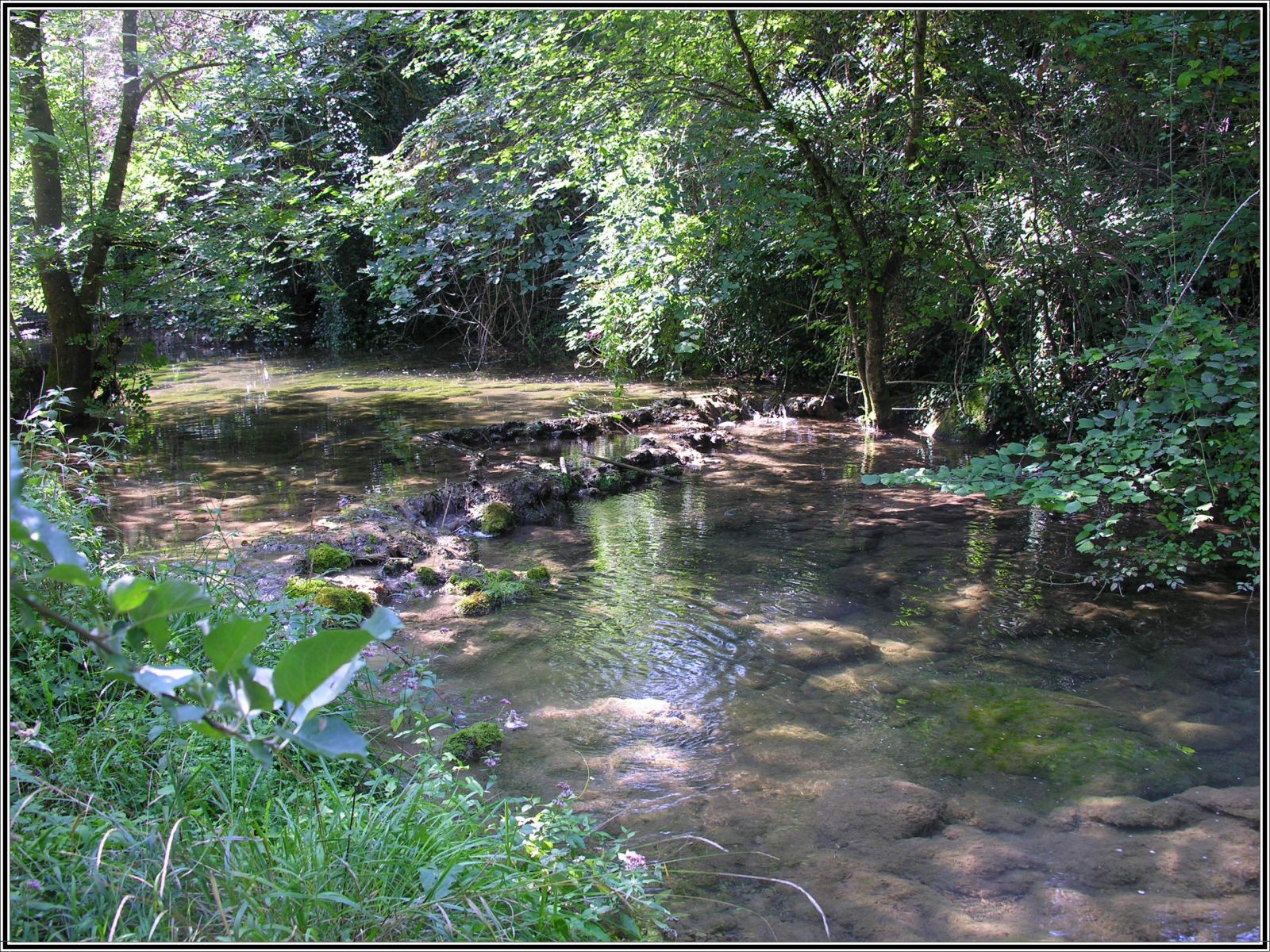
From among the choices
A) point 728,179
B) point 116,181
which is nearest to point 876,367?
point 728,179

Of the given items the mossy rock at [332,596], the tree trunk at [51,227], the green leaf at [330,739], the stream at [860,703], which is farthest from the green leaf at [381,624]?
the tree trunk at [51,227]

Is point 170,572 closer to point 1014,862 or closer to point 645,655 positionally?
point 645,655

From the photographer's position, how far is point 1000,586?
17.3 feet

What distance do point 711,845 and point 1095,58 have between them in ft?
16.6

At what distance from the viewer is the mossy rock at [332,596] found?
4.38 meters

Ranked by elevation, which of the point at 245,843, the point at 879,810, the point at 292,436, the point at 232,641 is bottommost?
the point at 879,810

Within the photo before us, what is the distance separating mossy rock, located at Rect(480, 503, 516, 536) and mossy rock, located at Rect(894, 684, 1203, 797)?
139 inches

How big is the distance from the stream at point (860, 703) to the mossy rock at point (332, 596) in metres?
0.31

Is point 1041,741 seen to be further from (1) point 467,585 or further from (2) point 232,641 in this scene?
(2) point 232,641

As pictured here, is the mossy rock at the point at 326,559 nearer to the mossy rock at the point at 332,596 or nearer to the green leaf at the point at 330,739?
the mossy rock at the point at 332,596

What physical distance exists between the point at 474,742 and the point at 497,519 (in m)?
3.32

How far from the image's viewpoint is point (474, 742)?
3430mm

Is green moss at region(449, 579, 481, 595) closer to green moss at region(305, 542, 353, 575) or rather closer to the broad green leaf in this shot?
green moss at region(305, 542, 353, 575)

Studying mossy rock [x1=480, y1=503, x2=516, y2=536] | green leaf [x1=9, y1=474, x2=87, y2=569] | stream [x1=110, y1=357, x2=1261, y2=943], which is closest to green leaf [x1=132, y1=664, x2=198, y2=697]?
green leaf [x1=9, y1=474, x2=87, y2=569]
